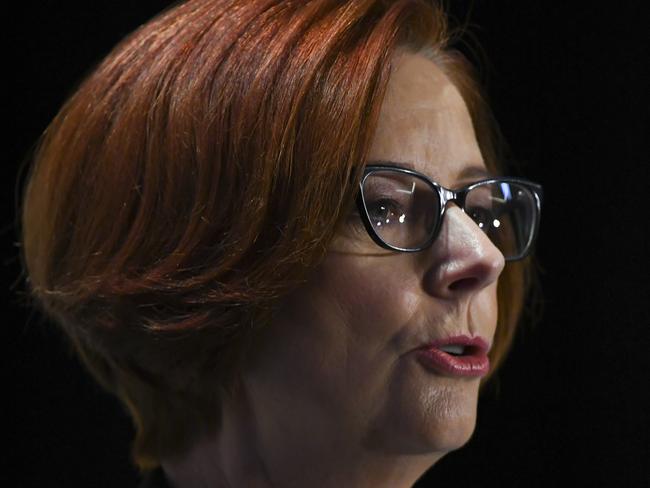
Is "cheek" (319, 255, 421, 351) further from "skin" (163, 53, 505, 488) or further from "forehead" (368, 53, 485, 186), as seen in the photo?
"forehead" (368, 53, 485, 186)

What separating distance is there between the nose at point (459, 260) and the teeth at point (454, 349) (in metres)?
0.06

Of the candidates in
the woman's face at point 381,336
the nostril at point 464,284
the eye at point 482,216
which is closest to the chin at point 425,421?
the woman's face at point 381,336

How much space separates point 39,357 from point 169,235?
28.9 inches

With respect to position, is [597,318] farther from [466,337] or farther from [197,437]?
[197,437]

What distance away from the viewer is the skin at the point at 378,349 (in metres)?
A: 1.28

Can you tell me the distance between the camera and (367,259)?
1.28 metres

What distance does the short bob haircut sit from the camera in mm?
1246

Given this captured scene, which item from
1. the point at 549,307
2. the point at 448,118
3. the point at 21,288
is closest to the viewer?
the point at 448,118

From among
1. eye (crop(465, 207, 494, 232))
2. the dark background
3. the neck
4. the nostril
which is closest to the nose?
the nostril

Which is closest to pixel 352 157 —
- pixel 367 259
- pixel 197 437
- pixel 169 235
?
pixel 367 259

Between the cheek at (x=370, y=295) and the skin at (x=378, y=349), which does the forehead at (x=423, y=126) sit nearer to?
the skin at (x=378, y=349)

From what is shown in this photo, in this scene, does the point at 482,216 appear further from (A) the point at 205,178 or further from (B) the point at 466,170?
(A) the point at 205,178

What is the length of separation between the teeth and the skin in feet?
0.08

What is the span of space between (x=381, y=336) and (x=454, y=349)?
11 cm
